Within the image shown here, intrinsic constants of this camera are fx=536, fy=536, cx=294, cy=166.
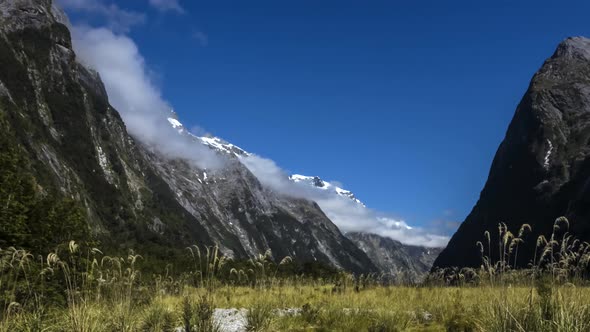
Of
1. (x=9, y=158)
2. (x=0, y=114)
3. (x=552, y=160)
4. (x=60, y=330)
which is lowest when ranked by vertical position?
(x=60, y=330)

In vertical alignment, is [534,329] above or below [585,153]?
below

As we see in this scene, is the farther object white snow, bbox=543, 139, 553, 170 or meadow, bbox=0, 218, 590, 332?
white snow, bbox=543, 139, 553, 170

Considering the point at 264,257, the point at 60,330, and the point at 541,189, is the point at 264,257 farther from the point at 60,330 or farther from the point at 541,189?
the point at 541,189

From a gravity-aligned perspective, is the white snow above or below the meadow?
above

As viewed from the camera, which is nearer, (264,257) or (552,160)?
(264,257)

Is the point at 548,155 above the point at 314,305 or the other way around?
above

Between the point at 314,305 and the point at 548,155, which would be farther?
the point at 548,155

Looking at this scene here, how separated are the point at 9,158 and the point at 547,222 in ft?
556

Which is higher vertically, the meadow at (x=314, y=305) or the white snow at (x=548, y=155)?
the white snow at (x=548, y=155)

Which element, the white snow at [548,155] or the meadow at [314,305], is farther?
the white snow at [548,155]

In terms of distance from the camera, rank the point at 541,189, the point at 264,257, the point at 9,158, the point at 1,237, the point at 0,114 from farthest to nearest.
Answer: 1. the point at 541,189
2. the point at 0,114
3. the point at 9,158
4. the point at 1,237
5. the point at 264,257

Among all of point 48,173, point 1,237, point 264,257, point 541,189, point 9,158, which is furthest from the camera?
point 541,189

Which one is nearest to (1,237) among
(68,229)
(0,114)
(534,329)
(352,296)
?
(68,229)

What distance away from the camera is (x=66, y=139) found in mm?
194750
